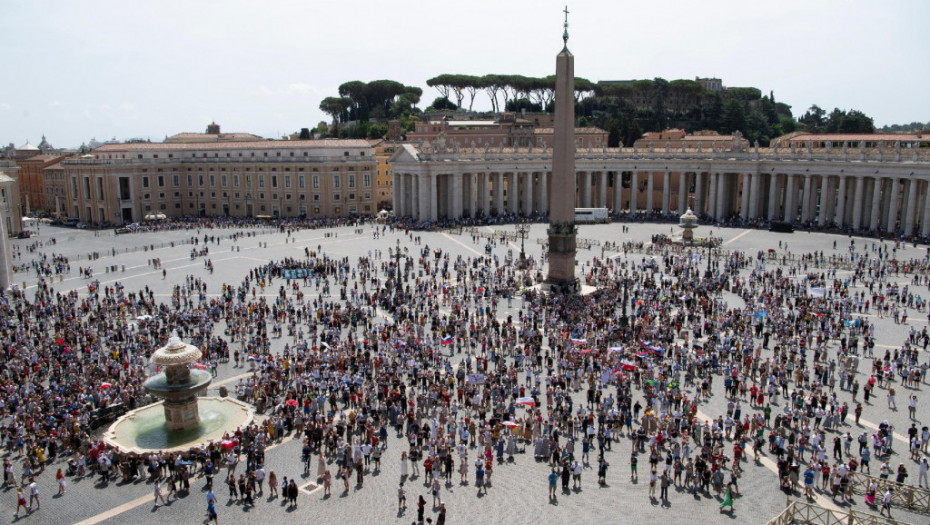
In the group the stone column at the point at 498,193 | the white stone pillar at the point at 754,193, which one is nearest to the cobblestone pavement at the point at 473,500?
the white stone pillar at the point at 754,193

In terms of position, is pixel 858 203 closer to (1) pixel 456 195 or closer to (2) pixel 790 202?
(2) pixel 790 202

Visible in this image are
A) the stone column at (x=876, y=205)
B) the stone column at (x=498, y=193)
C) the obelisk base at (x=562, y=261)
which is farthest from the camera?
the stone column at (x=498, y=193)

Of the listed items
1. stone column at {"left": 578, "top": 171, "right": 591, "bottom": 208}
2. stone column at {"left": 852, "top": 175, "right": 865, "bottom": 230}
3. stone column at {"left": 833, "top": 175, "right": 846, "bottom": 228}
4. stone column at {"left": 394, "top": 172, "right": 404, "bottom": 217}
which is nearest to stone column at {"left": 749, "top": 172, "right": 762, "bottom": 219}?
stone column at {"left": 833, "top": 175, "right": 846, "bottom": 228}

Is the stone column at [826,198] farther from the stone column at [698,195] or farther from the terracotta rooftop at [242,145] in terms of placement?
the terracotta rooftop at [242,145]

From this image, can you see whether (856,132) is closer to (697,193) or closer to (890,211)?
(697,193)

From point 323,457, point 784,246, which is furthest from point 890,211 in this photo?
point 323,457
